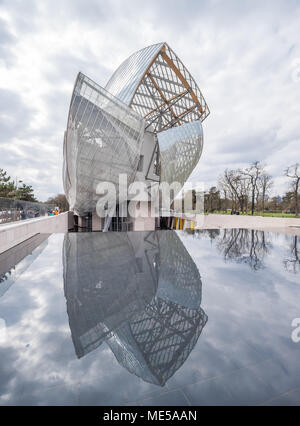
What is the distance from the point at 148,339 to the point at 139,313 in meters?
0.60

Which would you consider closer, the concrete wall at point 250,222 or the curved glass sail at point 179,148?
the concrete wall at point 250,222

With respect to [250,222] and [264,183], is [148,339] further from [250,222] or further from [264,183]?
[264,183]

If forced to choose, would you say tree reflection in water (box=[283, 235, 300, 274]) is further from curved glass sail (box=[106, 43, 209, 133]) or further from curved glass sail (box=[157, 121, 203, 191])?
curved glass sail (box=[106, 43, 209, 133])

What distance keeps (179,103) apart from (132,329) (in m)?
31.0

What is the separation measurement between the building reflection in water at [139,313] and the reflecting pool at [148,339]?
0.01 metres

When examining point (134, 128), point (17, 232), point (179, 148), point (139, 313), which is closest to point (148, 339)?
point (139, 313)

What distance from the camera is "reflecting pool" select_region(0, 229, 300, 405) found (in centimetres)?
168

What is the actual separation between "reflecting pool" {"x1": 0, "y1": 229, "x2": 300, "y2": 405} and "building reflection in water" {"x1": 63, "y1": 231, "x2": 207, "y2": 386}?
0.05ft

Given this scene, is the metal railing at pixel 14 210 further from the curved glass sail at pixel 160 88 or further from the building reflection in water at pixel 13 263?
the curved glass sail at pixel 160 88

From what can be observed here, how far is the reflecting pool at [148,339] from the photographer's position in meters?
1.68

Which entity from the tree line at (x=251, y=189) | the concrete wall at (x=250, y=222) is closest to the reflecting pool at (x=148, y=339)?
the concrete wall at (x=250, y=222)

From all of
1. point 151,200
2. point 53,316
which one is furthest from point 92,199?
point 53,316
